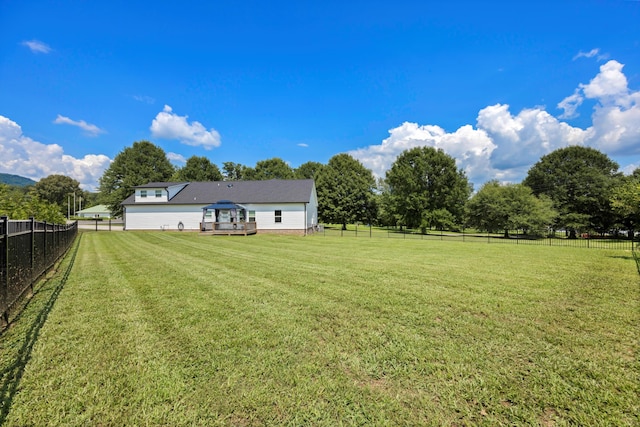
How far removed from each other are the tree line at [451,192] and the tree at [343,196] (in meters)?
0.14

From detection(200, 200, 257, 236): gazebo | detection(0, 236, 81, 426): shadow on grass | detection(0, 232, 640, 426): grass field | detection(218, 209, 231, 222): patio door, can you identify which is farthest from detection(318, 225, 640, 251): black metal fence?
detection(0, 236, 81, 426): shadow on grass

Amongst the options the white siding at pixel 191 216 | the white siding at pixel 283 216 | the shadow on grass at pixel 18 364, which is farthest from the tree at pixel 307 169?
the shadow on grass at pixel 18 364

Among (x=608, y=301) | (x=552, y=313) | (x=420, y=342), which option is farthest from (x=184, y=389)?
(x=608, y=301)

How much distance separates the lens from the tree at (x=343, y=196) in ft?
132

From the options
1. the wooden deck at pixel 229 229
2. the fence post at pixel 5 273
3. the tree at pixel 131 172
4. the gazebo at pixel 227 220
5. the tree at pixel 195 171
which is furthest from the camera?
the tree at pixel 195 171

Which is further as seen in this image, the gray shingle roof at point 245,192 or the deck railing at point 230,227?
the gray shingle roof at point 245,192

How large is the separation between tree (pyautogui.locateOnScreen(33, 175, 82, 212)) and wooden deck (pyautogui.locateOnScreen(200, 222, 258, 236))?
73.4m

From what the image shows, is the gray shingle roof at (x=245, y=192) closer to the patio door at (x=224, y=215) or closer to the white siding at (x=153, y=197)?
the white siding at (x=153, y=197)

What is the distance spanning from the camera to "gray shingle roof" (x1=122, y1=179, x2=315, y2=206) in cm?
2691

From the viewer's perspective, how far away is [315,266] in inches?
361

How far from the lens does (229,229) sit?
974 inches

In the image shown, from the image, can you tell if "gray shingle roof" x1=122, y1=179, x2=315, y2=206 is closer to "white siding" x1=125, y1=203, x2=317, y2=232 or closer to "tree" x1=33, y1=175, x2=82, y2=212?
"white siding" x1=125, y1=203, x2=317, y2=232

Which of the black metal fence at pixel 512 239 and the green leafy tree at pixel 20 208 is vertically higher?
the green leafy tree at pixel 20 208

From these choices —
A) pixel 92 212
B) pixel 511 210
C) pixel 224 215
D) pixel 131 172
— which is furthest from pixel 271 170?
pixel 92 212
